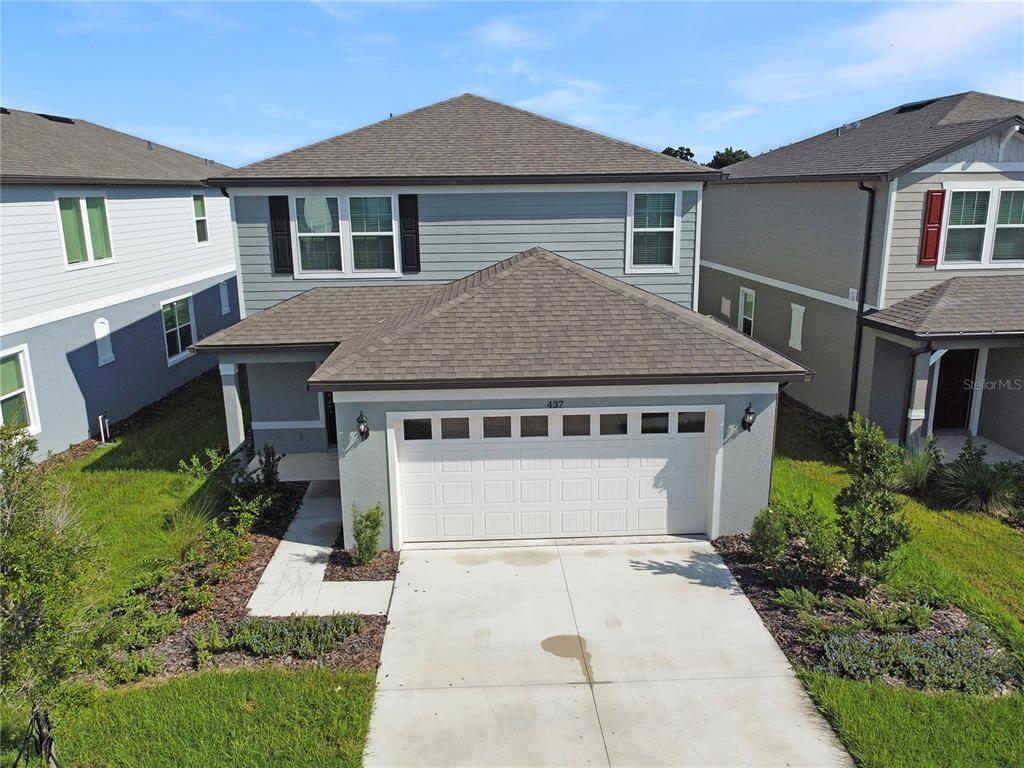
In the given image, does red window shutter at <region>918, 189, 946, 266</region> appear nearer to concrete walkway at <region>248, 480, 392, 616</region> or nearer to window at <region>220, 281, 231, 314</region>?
concrete walkway at <region>248, 480, 392, 616</region>

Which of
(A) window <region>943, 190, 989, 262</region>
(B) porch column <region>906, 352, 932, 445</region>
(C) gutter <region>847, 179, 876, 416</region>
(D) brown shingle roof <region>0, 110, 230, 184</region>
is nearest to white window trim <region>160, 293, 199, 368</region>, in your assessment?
(D) brown shingle roof <region>0, 110, 230, 184</region>

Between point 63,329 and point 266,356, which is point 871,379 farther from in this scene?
point 63,329

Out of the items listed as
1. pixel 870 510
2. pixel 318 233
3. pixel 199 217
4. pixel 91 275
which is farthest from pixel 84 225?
pixel 870 510

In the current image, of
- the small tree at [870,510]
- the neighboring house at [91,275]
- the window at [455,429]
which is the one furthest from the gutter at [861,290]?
the neighboring house at [91,275]

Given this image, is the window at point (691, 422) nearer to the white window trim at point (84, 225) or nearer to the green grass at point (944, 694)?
the green grass at point (944, 694)

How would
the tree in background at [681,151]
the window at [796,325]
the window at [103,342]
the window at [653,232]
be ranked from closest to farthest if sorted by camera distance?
the window at [653,232] < the window at [103,342] < the window at [796,325] < the tree in background at [681,151]

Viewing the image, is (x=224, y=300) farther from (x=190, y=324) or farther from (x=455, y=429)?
(x=455, y=429)
